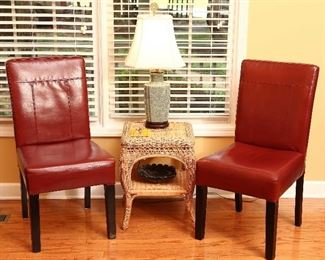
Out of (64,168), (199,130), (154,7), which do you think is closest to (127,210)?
(64,168)

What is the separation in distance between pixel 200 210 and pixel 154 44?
98cm

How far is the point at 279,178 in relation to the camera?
265 cm

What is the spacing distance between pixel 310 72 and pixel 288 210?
0.96 meters

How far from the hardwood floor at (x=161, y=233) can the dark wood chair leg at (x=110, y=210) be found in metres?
0.05

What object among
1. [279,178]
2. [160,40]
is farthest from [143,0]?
[279,178]

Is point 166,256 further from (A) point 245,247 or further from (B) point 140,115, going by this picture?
(B) point 140,115

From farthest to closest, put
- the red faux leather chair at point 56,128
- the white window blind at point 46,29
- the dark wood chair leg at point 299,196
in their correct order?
the white window blind at point 46,29
the dark wood chair leg at point 299,196
the red faux leather chair at point 56,128

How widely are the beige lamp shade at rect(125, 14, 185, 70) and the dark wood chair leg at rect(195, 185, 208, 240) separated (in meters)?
0.73

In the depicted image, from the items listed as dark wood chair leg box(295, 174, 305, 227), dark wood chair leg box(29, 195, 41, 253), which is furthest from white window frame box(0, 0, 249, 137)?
dark wood chair leg box(29, 195, 41, 253)

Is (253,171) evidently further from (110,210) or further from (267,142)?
(110,210)

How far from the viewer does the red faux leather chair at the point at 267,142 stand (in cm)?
270

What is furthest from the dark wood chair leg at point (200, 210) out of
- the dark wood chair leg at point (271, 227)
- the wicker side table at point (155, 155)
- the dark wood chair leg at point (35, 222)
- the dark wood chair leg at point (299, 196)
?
the dark wood chair leg at point (35, 222)

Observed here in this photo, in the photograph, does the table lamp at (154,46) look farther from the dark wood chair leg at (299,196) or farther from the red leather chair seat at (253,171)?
the dark wood chair leg at (299,196)

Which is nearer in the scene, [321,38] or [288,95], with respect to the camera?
[288,95]
